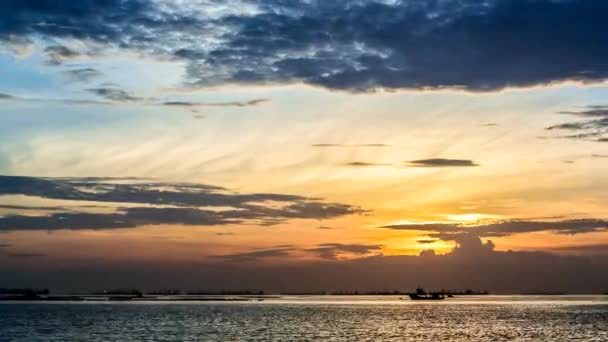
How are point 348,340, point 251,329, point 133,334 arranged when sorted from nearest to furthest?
point 348,340, point 133,334, point 251,329

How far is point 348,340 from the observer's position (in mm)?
107875

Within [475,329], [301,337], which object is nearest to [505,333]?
[475,329]

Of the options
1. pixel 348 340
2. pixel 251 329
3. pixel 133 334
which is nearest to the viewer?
pixel 348 340

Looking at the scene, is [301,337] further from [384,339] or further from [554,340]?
[554,340]

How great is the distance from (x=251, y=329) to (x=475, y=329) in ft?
132

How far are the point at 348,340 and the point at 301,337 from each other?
7.36 metres

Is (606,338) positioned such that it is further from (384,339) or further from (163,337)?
(163,337)

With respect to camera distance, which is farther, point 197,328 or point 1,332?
point 197,328

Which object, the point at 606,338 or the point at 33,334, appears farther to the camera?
the point at 33,334

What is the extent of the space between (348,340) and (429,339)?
42.4ft

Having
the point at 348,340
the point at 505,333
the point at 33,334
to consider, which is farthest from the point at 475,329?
the point at 33,334

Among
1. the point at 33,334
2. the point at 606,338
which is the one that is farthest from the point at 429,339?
the point at 33,334

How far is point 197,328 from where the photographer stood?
5276 inches

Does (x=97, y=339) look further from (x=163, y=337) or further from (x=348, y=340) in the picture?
(x=348, y=340)
